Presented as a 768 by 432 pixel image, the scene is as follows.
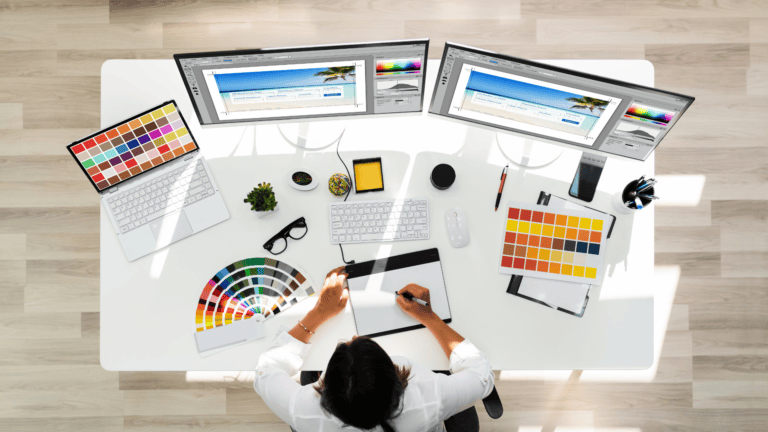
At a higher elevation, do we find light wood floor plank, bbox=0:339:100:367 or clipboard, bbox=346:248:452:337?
clipboard, bbox=346:248:452:337

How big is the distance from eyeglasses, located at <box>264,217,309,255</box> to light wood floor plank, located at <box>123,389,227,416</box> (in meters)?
1.19

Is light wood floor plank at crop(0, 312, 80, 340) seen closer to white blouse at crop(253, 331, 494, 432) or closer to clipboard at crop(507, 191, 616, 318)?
white blouse at crop(253, 331, 494, 432)

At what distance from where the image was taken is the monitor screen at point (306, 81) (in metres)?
1.21

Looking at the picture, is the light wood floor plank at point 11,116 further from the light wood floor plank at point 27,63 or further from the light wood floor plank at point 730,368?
the light wood floor plank at point 730,368

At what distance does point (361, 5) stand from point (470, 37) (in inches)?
24.9

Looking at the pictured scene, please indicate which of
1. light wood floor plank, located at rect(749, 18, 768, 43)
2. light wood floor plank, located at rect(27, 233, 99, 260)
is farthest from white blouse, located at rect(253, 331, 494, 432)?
light wood floor plank, located at rect(749, 18, 768, 43)

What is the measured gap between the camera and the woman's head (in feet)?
3.79

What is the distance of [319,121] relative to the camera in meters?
1.61

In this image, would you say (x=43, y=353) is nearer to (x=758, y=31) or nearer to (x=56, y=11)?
(x=56, y=11)

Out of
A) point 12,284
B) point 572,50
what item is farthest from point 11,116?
point 572,50

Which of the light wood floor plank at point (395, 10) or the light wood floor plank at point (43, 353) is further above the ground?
the light wood floor plank at point (395, 10)

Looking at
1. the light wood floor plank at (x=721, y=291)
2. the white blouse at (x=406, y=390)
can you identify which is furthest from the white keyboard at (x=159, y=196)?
the light wood floor plank at (x=721, y=291)

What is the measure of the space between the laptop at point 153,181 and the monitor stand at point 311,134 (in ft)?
1.02

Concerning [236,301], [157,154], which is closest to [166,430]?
[236,301]
